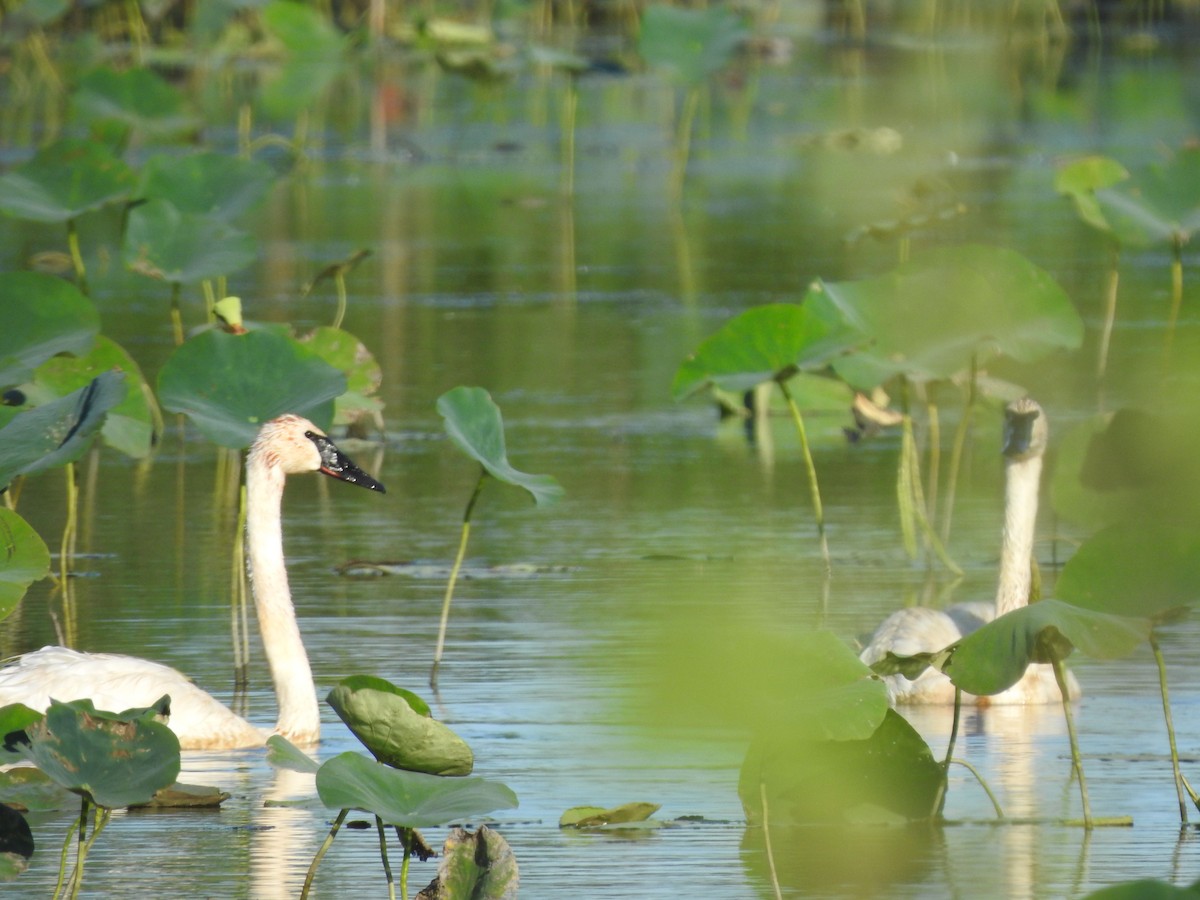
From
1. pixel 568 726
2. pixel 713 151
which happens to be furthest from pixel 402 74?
pixel 568 726

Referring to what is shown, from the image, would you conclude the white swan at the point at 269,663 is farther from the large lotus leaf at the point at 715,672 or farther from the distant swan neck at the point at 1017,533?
the large lotus leaf at the point at 715,672

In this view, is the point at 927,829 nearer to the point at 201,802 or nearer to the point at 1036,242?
the point at 201,802

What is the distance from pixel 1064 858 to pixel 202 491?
4.73m

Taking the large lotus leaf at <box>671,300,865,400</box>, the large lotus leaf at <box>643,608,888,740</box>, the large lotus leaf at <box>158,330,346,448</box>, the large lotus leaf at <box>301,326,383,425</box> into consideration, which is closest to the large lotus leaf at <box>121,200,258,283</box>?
the large lotus leaf at <box>301,326,383,425</box>

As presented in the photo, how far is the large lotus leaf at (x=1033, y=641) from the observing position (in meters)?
4.31

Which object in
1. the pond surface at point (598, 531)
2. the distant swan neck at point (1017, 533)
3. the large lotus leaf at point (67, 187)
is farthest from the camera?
the large lotus leaf at point (67, 187)

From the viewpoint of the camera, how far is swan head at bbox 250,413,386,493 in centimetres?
576

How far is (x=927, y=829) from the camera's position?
193 inches

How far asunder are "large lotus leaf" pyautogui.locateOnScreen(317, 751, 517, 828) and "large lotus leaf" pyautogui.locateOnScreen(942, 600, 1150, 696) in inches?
40.9

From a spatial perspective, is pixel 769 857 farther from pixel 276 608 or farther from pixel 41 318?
pixel 41 318

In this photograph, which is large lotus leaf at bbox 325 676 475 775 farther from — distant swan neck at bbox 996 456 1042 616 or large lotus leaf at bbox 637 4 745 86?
large lotus leaf at bbox 637 4 745 86

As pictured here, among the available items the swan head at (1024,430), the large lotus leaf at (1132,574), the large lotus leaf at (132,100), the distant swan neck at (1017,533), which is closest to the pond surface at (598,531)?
the distant swan neck at (1017,533)

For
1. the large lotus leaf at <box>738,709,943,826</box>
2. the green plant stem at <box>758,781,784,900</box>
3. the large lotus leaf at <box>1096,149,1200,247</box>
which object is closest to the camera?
the green plant stem at <box>758,781,784,900</box>

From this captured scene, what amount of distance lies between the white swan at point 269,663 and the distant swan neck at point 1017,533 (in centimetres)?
156
